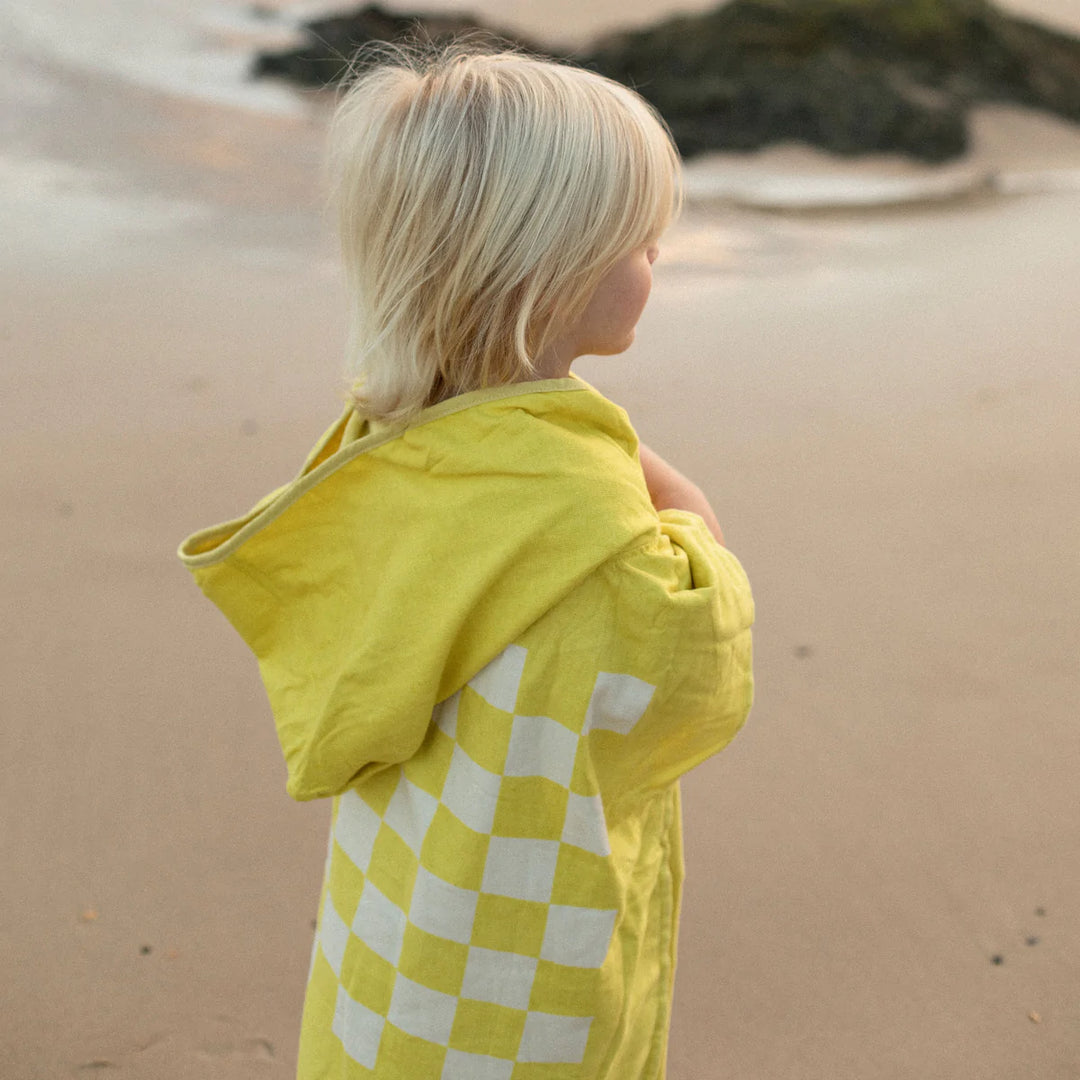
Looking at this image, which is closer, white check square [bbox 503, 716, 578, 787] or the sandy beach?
white check square [bbox 503, 716, 578, 787]

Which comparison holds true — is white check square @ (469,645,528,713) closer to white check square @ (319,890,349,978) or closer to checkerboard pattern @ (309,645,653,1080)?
checkerboard pattern @ (309,645,653,1080)

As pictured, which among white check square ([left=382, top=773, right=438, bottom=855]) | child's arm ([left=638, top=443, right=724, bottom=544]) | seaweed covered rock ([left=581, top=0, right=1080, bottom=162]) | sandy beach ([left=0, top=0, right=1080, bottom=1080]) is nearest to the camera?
white check square ([left=382, top=773, right=438, bottom=855])

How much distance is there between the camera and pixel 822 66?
5.43 m

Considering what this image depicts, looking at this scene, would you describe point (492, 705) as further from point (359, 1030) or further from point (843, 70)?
point (843, 70)

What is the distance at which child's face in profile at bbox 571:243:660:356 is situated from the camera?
0.82 meters

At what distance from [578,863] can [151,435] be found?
2087mm

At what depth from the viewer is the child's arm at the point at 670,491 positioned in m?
0.98

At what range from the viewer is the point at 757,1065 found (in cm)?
142

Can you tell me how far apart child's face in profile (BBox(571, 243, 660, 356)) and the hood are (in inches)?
1.6

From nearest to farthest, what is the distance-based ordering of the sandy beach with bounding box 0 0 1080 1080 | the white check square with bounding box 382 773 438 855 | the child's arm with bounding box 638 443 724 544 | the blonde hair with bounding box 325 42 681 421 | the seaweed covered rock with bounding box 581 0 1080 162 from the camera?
the blonde hair with bounding box 325 42 681 421 → the white check square with bounding box 382 773 438 855 → the child's arm with bounding box 638 443 724 544 → the sandy beach with bounding box 0 0 1080 1080 → the seaweed covered rock with bounding box 581 0 1080 162

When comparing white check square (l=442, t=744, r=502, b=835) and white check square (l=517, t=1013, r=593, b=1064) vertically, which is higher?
white check square (l=442, t=744, r=502, b=835)

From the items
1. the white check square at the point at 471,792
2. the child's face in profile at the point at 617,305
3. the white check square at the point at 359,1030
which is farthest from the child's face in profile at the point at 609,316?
the white check square at the point at 359,1030

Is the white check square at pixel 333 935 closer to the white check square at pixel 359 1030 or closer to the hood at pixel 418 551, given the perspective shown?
the white check square at pixel 359 1030

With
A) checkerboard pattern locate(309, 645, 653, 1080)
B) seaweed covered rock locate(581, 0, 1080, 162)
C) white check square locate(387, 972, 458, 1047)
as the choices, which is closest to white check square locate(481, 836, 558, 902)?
checkerboard pattern locate(309, 645, 653, 1080)
